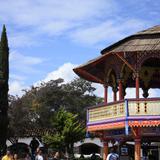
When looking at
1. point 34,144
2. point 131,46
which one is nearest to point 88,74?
point 131,46

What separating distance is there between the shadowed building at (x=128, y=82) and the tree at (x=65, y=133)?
13.8 meters

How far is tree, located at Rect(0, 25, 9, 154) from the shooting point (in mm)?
45938

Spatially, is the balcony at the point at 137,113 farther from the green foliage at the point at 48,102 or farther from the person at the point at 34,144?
the green foliage at the point at 48,102

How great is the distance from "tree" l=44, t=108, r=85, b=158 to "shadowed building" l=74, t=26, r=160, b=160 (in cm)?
1377

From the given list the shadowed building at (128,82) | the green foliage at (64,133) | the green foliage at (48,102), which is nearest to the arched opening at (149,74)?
the shadowed building at (128,82)

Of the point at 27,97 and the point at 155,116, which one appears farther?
the point at 27,97

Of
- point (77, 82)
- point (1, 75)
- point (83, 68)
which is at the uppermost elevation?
point (77, 82)


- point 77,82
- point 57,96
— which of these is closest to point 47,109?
point 57,96

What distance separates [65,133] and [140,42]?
20296mm

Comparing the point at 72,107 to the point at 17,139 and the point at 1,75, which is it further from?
the point at 1,75

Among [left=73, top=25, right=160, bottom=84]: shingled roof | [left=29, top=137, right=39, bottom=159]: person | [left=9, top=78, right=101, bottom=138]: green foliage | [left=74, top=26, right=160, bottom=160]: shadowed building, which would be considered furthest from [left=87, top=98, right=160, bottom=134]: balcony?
[left=9, top=78, right=101, bottom=138]: green foliage

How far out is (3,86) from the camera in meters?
46.8

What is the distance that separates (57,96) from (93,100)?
6.60 metres

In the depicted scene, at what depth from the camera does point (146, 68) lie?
102ft
